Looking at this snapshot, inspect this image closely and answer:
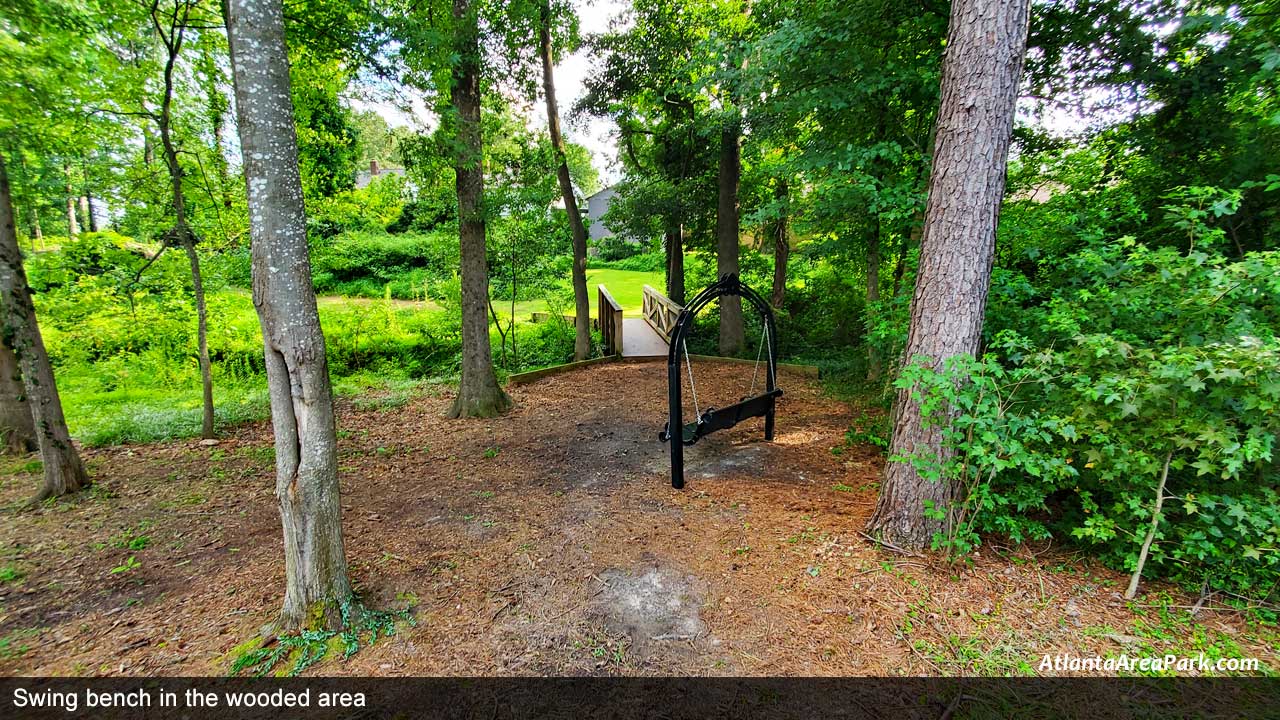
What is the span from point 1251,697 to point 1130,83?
13.4 ft

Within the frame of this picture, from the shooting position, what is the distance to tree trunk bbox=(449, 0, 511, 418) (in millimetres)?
5434

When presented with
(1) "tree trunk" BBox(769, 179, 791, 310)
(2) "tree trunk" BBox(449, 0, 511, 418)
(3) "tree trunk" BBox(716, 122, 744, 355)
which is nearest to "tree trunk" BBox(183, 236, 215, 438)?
(2) "tree trunk" BBox(449, 0, 511, 418)

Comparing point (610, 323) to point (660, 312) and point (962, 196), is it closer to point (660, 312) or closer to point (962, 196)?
point (660, 312)

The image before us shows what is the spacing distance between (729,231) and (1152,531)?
7.50 metres

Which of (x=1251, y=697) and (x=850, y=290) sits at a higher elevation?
(x=850, y=290)

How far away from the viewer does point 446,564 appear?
3.06 m

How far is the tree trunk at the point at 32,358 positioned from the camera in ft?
12.6

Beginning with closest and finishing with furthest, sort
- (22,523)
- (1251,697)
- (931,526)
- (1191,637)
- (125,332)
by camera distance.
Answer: (1251,697) < (1191,637) < (931,526) < (22,523) < (125,332)

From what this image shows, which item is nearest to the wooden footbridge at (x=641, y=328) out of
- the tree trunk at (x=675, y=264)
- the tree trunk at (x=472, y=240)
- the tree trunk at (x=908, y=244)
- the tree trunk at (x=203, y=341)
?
the tree trunk at (x=675, y=264)

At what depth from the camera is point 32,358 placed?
389 cm

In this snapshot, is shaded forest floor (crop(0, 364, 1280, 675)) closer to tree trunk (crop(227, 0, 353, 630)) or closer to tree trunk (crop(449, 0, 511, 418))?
tree trunk (crop(227, 0, 353, 630))

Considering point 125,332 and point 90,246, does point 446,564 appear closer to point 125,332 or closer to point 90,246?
point 90,246

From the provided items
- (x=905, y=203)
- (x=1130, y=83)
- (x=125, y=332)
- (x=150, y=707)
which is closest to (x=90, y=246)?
(x=125, y=332)
